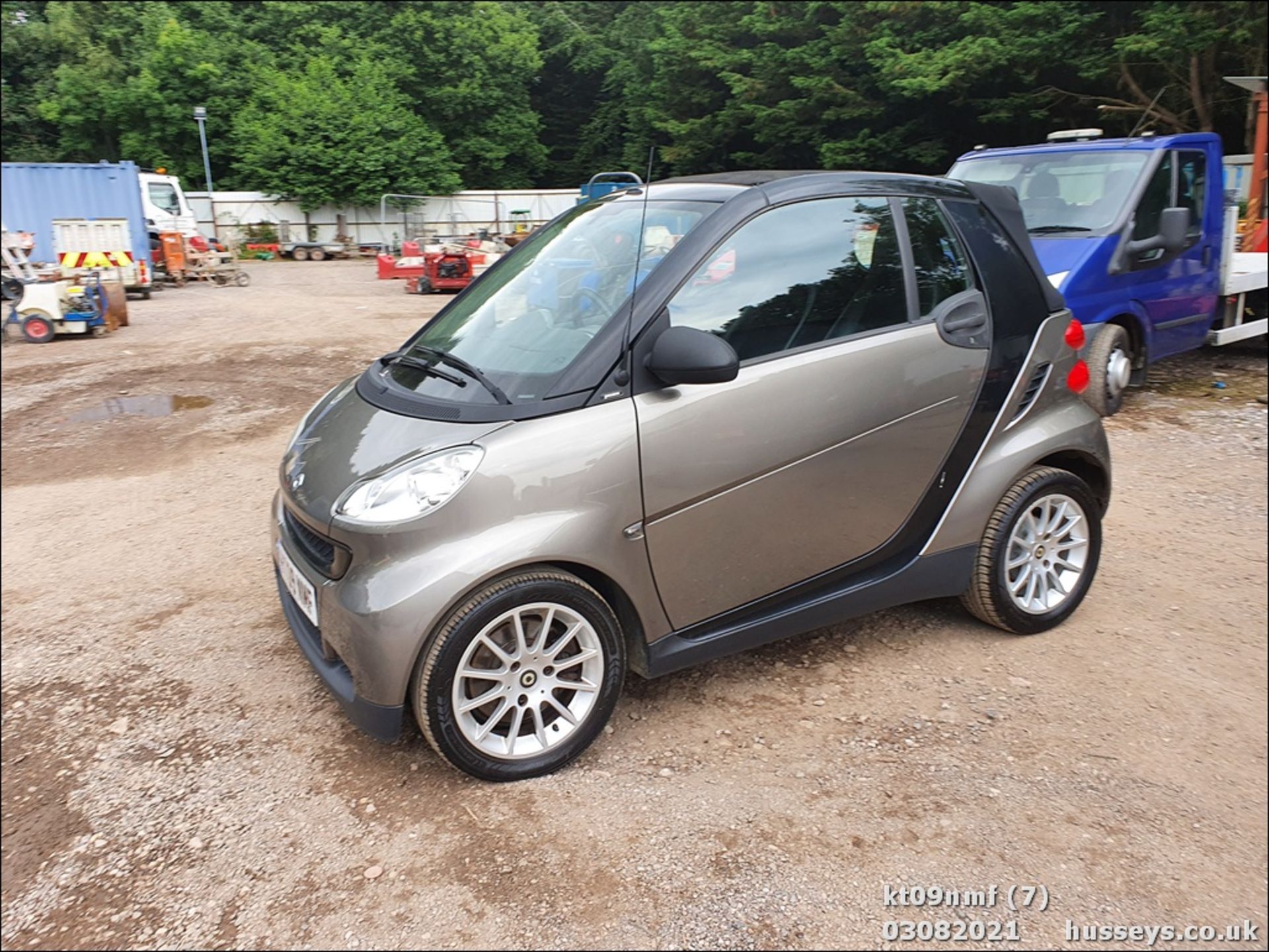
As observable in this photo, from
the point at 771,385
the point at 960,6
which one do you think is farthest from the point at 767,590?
the point at 960,6

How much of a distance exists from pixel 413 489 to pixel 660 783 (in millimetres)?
1185

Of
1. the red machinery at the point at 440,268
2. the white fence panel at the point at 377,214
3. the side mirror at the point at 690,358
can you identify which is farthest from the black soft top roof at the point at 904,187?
the white fence panel at the point at 377,214

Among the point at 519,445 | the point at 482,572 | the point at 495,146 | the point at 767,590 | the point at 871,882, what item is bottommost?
the point at 871,882

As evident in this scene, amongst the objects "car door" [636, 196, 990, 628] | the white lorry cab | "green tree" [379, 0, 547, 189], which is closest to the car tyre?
"car door" [636, 196, 990, 628]

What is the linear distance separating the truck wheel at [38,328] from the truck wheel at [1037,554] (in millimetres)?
12493

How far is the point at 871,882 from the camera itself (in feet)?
8.34

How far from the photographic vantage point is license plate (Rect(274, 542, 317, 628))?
3014 mm

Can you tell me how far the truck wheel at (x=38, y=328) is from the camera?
40.2 feet

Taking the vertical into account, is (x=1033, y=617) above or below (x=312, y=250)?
below

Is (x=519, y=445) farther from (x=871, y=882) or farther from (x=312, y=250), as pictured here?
(x=312, y=250)

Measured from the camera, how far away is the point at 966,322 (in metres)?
3.59

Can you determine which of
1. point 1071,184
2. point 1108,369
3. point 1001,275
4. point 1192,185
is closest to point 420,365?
point 1001,275

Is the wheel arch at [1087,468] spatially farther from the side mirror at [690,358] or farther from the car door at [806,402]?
the side mirror at [690,358]

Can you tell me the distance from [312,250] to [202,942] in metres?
30.8
